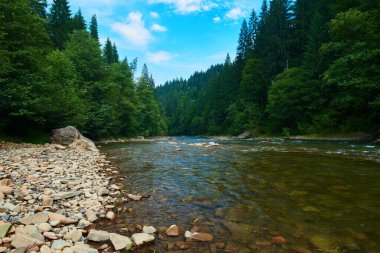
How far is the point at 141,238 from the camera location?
4086mm

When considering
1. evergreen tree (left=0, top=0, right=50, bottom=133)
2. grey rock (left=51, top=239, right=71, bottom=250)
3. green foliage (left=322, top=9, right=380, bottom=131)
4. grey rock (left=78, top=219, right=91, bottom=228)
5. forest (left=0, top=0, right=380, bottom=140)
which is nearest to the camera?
grey rock (left=51, top=239, right=71, bottom=250)

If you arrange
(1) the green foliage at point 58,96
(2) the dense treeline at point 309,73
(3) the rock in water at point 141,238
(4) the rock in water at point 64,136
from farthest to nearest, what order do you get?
(2) the dense treeline at point 309,73, (4) the rock in water at point 64,136, (1) the green foliage at point 58,96, (3) the rock in water at point 141,238

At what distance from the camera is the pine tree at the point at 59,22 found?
4820cm

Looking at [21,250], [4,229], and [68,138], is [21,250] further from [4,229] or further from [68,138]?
[68,138]

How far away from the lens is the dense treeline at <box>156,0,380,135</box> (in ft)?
79.0

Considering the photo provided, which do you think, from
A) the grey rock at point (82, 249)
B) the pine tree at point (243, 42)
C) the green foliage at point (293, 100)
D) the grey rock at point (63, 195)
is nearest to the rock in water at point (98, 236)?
the grey rock at point (82, 249)

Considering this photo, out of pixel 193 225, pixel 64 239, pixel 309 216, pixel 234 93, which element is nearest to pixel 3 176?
pixel 64 239

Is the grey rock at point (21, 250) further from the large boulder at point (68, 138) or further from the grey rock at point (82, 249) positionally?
the large boulder at point (68, 138)

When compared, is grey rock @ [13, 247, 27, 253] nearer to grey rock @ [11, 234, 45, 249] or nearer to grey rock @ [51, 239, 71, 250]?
grey rock @ [11, 234, 45, 249]

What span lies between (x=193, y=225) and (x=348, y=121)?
2917 centimetres

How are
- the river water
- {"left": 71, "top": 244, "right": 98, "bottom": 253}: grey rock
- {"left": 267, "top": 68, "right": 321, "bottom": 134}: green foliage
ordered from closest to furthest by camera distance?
1. {"left": 71, "top": 244, "right": 98, "bottom": 253}: grey rock
2. the river water
3. {"left": 267, "top": 68, "right": 321, "bottom": 134}: green foliage

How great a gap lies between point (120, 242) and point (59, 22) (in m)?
55.8

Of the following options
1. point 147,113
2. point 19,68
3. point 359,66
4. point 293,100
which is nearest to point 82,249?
point 19,68

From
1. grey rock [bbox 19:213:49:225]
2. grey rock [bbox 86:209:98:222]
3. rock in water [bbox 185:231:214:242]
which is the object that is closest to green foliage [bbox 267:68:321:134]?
rock in water [bbox 185:231:214:242]
